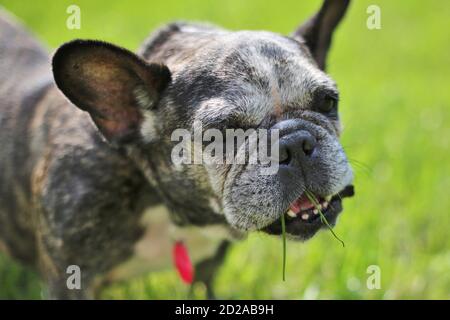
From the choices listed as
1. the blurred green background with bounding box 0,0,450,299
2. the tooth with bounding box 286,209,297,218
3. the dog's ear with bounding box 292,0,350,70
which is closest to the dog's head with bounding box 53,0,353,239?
the tooth with bounding box 286,209,297,218

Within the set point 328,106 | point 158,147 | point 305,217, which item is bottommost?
point 305,217

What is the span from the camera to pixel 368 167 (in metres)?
4.09

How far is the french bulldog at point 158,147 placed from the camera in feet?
10.6

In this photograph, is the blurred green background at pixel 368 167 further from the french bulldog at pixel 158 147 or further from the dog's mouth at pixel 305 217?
the french bulldog at pixel 158 147

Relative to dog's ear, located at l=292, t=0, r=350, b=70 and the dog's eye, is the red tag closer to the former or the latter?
the dog's eye

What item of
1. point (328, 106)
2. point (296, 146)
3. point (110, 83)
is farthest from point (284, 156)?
point (110, 83)

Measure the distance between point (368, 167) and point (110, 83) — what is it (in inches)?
59.7

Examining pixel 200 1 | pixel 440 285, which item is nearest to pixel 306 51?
pixel 440 285

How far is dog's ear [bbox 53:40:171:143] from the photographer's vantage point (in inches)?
132

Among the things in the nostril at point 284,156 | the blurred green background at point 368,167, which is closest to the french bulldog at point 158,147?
the nostril at point 284,156

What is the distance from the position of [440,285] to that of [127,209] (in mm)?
2056

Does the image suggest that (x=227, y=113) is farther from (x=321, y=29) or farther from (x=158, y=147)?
(x=321, y=29)

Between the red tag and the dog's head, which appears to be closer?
the dog's head

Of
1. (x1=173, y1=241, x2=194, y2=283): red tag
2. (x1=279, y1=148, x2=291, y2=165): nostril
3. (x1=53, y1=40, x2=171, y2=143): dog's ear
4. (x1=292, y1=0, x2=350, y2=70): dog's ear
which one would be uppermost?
(x1=292, y1=0, x2=350, y2=70): dog's ear
